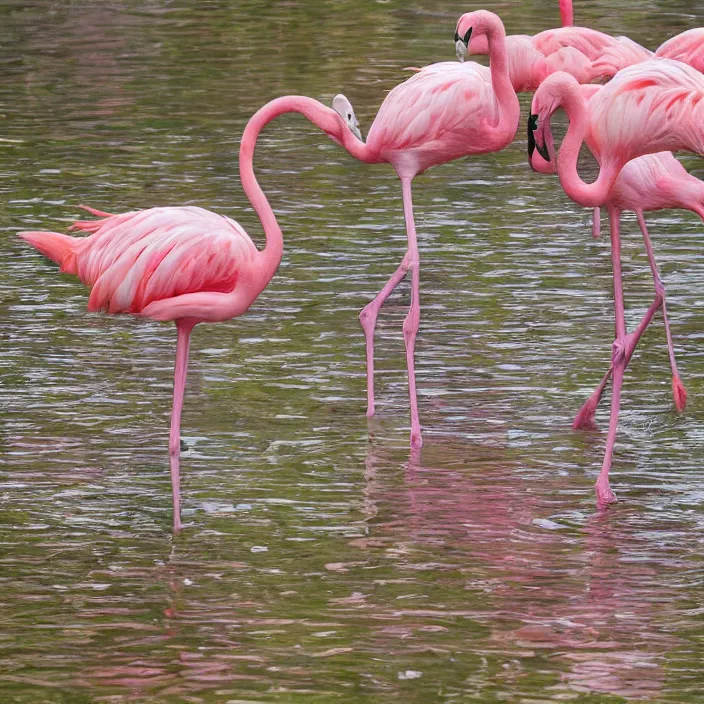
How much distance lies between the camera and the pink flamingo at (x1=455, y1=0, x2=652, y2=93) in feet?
33.6

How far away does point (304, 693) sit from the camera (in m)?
4.86

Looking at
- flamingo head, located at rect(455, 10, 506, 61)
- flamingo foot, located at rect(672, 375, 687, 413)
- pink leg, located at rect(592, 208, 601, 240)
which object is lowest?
flamingo foot, located at rect(672, 375, 687, 413)

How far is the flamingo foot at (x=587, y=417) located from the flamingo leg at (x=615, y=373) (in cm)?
24

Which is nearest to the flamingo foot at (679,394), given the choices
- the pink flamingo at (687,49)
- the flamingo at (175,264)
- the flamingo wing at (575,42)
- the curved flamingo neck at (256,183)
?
the curved flamingo neck at (256,183)

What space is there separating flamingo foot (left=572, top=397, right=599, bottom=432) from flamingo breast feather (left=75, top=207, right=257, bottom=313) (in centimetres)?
169

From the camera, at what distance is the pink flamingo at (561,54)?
33.6ft

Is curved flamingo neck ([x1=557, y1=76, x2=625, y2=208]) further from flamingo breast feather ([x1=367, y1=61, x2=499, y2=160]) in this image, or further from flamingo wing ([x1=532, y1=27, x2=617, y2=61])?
flamingo wing ([x1=532, y1=27, x2=617, y2=61])

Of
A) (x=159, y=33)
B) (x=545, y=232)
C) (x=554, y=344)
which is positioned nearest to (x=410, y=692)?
(x=554, y=344)

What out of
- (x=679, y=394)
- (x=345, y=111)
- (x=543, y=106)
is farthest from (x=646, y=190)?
(x=345, y=111)

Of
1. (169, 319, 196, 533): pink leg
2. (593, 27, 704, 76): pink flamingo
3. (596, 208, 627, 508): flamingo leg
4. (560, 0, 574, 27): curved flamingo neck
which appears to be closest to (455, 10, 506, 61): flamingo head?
(596, 208, 627, 508): flamingo leg

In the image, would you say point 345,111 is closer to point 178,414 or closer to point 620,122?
point 620,122

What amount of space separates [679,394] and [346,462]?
152 cm

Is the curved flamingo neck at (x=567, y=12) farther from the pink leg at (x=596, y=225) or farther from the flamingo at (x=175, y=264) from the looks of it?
the flamingo at (x=175, y=264)

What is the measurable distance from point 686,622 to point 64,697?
188 centimetres
